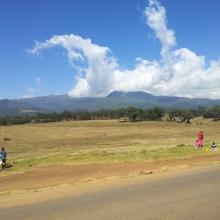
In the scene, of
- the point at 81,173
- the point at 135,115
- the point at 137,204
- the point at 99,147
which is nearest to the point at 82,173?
the point at 81,173

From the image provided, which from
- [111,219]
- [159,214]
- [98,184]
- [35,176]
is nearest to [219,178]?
[98,184]

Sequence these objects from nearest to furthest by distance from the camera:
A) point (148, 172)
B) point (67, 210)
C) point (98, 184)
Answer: point (67, 210), point (98, 184), point (148, 172)

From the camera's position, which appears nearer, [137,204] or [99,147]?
[137,204]

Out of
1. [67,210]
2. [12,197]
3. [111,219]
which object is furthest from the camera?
[12,197]

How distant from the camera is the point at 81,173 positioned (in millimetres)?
22406

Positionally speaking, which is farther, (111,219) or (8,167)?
(8,167)

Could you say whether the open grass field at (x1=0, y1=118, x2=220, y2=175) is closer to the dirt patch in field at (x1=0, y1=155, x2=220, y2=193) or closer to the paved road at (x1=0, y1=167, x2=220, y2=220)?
the dirt patch in field at (x1=0, y1=155, x2=220, y2=193)

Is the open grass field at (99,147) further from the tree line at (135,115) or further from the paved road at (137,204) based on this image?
the tree line at (135,115)

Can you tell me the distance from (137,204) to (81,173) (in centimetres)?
960

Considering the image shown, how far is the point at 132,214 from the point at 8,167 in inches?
728

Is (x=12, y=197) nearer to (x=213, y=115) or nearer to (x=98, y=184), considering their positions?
(x=98, y=184)

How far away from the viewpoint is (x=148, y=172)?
20688mm

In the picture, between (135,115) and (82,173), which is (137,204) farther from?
(135,115)

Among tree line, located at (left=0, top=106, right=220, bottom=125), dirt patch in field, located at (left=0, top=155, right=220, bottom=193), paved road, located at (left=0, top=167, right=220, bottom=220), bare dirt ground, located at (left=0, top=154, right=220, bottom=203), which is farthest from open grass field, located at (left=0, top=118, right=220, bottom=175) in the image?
tree line, located at (left=0, top=106, right=220, bottom=125)
